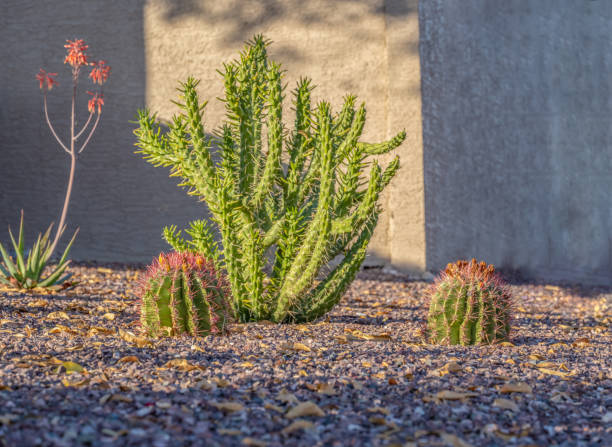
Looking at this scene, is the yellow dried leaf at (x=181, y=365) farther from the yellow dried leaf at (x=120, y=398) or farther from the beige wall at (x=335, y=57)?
the beige wall at (x=335, y=57)

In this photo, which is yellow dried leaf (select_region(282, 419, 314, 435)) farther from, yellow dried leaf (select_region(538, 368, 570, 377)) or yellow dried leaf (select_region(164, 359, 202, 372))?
yellow dried leaf (select_region(538, 368, 570, 377))

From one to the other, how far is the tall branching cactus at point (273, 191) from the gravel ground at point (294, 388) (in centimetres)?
24

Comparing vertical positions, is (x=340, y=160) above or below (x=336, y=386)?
above

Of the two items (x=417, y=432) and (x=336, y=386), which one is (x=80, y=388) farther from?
(x=417, y=432)

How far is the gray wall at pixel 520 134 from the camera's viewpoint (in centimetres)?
650

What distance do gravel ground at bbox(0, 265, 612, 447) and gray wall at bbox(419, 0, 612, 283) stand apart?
3.43m

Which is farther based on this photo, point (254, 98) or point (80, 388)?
point (254, 98)

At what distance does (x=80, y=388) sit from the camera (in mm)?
1971

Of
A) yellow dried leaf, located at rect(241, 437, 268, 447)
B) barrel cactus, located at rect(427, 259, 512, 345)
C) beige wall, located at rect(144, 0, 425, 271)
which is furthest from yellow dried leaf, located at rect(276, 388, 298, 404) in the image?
beige wall, located at rect(144, 0, 425, 271)

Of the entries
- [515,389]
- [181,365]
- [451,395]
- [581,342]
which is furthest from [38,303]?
[581,342]

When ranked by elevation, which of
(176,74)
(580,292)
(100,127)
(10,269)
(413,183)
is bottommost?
(580,292)

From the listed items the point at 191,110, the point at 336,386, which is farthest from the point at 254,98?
the point at 336,386

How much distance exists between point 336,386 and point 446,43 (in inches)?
211

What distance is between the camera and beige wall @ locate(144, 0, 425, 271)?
6281mm
